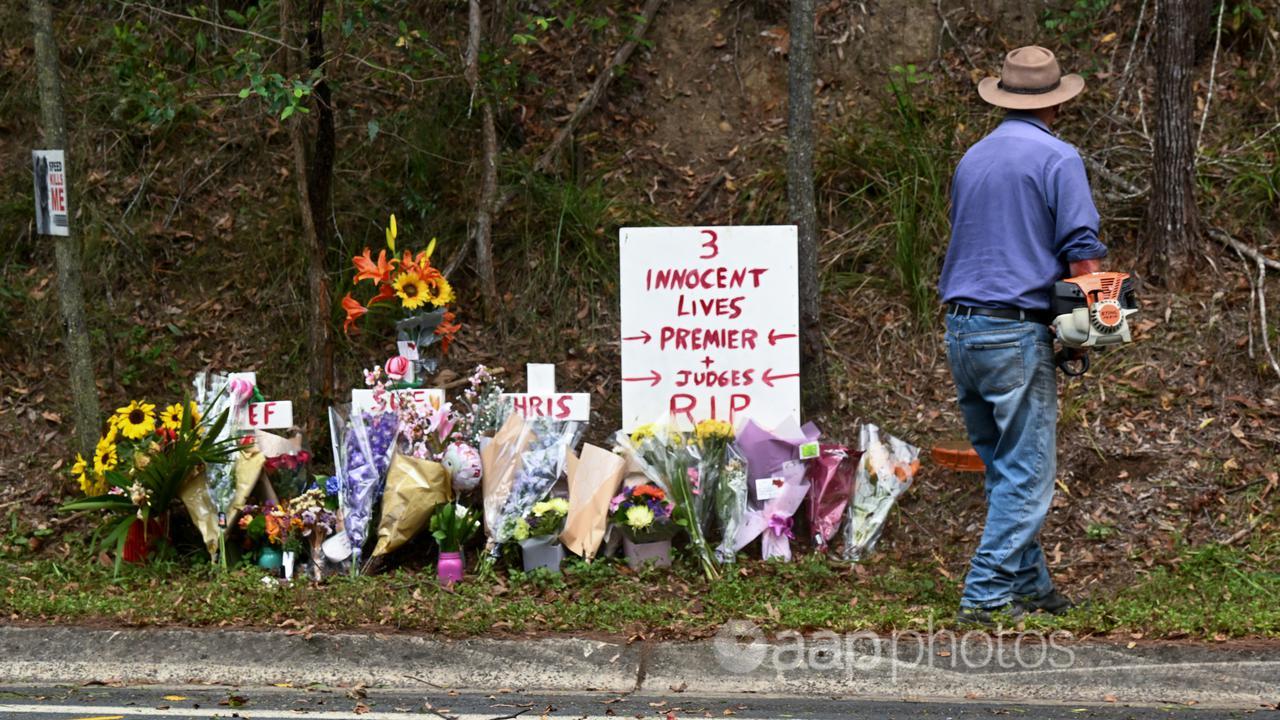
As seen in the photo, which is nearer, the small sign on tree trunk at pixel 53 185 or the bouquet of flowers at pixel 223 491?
the bouquet of flowers at pixel 223 491

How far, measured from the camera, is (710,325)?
662cm

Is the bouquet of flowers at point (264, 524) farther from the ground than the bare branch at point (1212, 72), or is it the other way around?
the bare branch at point (1212, 72)

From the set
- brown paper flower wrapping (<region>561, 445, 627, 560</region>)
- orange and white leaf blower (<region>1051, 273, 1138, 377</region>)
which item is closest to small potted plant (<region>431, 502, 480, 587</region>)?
brown paper flower wrapping (<region>561, 445, 627, 560</region>)

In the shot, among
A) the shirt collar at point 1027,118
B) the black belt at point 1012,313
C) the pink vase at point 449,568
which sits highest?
the shirt collar at point 1027,118

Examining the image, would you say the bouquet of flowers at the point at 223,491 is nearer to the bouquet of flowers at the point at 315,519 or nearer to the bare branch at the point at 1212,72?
the bouquet of flowers at the point at 315,519

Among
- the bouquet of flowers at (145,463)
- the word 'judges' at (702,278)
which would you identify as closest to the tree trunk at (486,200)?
the word 'judges' at (702,278)

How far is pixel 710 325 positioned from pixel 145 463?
2.69 meters

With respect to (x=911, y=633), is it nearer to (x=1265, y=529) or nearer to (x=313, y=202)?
(x=1265, y=529)

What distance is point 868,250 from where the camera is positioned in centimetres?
800

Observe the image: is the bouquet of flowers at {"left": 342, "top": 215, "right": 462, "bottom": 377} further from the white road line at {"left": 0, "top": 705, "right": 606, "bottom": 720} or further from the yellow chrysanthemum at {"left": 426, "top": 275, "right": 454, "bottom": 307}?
the white road line at {"left": 0, "top": 705, "right": 606, "bottom": 720}

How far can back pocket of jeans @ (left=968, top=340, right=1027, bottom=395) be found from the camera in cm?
502

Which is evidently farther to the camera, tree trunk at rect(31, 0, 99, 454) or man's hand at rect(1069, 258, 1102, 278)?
tree trunk at rect(31, 0, 99, 454)

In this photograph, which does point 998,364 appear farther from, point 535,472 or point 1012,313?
point 535,472

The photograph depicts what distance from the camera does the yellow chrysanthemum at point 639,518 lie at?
6039 millimetres
